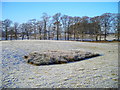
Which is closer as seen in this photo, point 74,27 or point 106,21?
point 106,21

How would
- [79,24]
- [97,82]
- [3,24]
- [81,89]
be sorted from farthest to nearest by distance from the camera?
[3,24]
[79,24]
[97,82]
[81,89]

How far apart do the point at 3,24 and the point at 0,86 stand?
40.6 metres

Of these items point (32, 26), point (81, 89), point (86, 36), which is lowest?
point (81, 89)

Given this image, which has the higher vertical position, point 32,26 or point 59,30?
point 32,26

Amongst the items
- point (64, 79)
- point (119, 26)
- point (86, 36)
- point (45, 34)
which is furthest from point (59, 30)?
point (64, 79)

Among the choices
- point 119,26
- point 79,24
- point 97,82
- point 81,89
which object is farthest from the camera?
point 79,24

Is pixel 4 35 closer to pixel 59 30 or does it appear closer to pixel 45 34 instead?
pixel 45 34

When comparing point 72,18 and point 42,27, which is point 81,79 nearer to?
point 72,18

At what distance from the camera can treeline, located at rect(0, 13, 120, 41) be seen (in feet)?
93.9

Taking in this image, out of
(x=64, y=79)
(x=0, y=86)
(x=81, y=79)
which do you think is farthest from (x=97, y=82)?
→ (x=0, y=86)

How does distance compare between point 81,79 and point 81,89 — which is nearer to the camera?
point 81,89

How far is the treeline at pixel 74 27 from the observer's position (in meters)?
28.6

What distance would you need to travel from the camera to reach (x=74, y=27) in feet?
113

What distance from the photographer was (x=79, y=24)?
3344 cm
